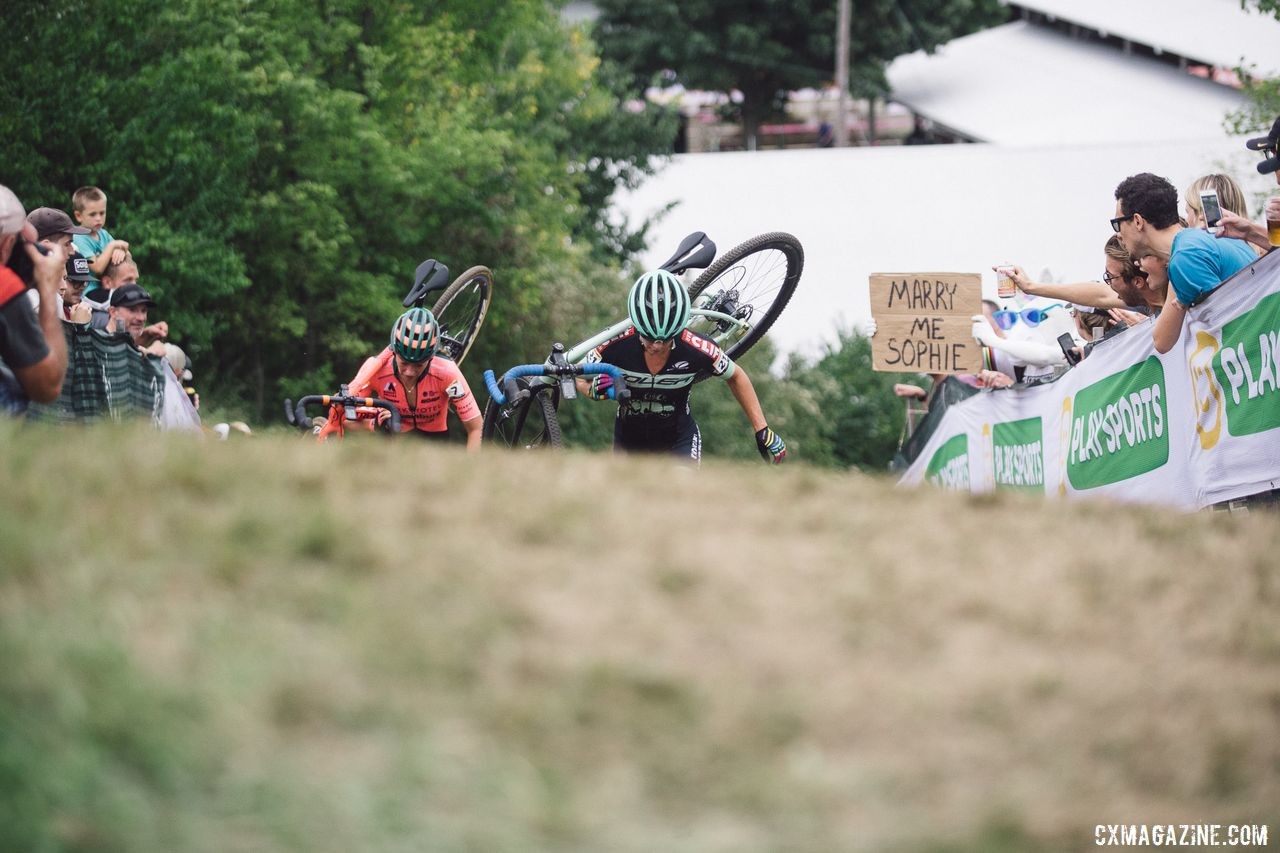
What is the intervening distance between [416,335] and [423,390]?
2.44ft

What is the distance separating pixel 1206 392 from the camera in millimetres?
7781

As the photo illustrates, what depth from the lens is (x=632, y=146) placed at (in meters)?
41.0

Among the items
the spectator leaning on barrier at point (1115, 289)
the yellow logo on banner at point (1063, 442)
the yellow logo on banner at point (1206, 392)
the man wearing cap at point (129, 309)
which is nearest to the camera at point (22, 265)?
the man wearing cap at point (129, 309)

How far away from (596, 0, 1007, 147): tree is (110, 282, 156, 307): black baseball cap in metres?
47.9

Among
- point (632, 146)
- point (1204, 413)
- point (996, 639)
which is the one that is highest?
point (632, 146)

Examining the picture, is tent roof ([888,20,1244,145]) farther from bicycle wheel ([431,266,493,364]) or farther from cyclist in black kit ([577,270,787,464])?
cyclist in black kit ([577,270,787,464])

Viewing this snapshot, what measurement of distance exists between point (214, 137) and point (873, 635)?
837 inches

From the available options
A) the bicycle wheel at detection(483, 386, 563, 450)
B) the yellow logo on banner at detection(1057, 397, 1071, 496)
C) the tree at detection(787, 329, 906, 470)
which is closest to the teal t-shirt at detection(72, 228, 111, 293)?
the bicycle wheel at detection(483, 386, 563, 450)

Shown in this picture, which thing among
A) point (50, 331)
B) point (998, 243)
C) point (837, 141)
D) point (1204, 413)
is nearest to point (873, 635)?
point (50, 331)

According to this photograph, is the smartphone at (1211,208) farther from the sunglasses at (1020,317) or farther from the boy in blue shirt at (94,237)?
the boy in blue shirt at (94,237)

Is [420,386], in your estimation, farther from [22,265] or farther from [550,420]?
[22,265]

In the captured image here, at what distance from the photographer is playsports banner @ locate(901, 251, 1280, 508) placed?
7141 millimetres

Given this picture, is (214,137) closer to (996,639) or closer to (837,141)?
(996,639)

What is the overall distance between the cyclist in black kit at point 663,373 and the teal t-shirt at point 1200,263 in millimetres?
2667
